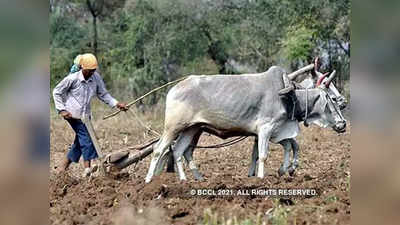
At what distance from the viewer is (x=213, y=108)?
6.88 metres

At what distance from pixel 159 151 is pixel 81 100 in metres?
0.87

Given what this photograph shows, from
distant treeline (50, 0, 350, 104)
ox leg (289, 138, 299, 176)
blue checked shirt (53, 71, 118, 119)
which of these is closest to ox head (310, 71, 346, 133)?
distant treeline (50, 0, 350, 104)

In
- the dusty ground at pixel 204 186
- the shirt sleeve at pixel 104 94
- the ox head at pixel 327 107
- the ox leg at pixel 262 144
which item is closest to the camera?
the dusty ground at pixel 204 186

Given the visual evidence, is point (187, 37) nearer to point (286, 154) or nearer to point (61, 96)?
point (61, 96)

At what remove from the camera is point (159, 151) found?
22.6 feet

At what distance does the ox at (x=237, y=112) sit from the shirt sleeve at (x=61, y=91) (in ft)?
3.06

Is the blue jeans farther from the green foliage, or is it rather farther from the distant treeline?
the green foliage

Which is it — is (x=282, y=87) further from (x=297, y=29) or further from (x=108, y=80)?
(x=108, y=80)

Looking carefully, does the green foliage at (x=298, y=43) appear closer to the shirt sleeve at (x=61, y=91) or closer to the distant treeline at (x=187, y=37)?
the distant treeline at (x=187, y=37)

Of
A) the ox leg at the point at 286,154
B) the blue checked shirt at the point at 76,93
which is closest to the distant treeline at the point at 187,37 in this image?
the blue checked shirt at the point at 76,93

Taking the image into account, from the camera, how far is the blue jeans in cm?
698

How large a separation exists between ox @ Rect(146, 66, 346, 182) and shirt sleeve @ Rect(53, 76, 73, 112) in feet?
3.06

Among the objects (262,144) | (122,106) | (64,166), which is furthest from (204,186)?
(64,166)

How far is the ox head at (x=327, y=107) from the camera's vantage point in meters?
6.92
